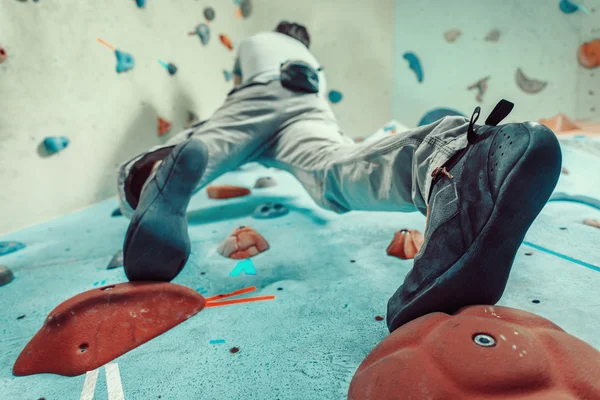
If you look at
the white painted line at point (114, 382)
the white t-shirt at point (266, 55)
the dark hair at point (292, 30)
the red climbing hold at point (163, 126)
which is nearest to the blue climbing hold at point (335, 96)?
the dark hair at point (292, 30)

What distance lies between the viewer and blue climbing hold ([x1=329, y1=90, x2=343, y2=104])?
3.15 meters

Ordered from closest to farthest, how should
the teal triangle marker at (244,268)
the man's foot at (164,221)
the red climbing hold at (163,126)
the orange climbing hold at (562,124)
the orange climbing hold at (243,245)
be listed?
the man's foot at (164,221) < the teal triangle marker at (244,268) < the orange climbing hold at (243,245) < the red climbing hold at (163,126) < the orange climbing hold at (562,124)

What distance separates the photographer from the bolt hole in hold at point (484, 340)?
39 cm

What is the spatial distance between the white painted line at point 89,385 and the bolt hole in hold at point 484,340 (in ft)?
1.58

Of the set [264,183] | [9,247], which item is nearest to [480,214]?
[9,247]

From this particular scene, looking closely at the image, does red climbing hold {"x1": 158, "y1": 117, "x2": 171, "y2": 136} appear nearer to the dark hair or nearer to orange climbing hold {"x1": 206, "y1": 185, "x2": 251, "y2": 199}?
orange climbing hold {"x1": 206, "y1": 185, "x2": 251, "y2": 199}

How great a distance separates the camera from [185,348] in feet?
1.96

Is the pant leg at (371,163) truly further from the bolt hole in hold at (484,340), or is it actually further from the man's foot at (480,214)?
the bolt hole in hold at (484,340)

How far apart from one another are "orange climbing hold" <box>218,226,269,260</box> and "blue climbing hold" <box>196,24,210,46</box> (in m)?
1.74

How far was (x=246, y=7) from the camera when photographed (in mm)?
2850

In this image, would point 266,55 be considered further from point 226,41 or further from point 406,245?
point 226,41

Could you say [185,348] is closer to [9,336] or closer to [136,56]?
[9,336]

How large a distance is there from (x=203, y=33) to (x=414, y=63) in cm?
164

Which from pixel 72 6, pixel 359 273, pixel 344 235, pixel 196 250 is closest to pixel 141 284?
pixel 196 250
